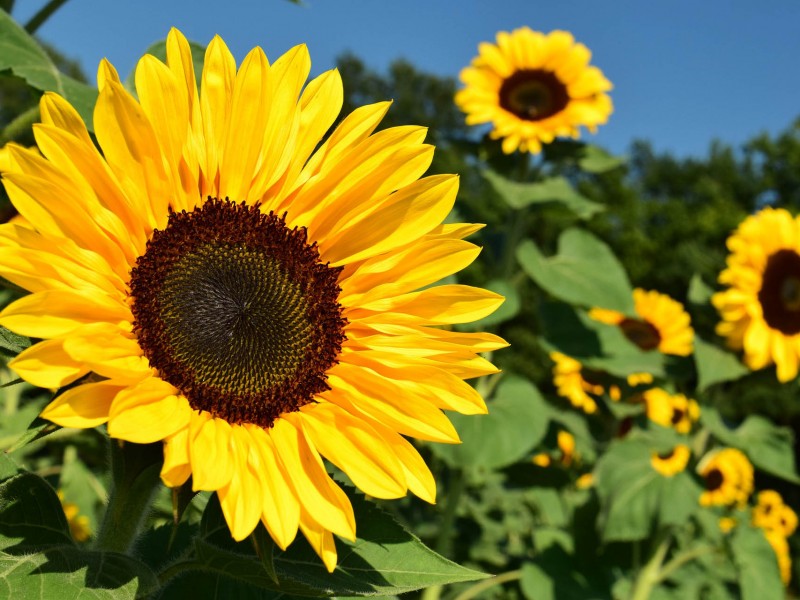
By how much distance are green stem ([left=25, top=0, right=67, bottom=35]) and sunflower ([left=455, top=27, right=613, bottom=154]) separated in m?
1.96

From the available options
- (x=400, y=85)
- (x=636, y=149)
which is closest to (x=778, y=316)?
(x=400, y=85)

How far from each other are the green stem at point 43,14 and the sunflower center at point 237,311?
1062mm

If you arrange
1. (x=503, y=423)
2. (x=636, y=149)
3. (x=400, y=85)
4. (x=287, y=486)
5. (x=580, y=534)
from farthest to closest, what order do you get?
(x=636, y=149) → (x=400, y=85) → (x=580, y=534) → (x=503, y=423) → (x=287, y=486)

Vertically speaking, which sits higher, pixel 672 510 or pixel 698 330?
pixel 698 330

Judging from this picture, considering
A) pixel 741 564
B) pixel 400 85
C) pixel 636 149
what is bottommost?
pixel 741 564

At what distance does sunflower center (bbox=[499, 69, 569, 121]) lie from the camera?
374 centimetres

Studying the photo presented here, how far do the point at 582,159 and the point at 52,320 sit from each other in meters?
3.14

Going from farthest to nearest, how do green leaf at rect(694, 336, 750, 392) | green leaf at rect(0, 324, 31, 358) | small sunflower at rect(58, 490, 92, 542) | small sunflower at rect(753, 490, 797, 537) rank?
1. small sunflower at rect(753, 490, 797, 537)
2. green leaf at rect(694, 336, 750, 392)
3. small sunflower at rect(58, 490, 92, 542)
4. green leaf at rect(0, 324, 31, 358)

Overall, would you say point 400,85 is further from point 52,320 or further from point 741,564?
point 52,320

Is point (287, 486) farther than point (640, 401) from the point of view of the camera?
No

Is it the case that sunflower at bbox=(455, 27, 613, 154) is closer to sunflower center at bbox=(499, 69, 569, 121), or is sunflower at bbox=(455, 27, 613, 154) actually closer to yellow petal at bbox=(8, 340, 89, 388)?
sunflower center at bbox=(499, 69, 569, 121)

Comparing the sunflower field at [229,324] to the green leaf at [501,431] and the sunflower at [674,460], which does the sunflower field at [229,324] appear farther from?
the sunflower at [674,460]

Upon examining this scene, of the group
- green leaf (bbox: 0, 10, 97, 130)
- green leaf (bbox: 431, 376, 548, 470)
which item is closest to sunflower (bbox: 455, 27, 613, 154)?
green leaf (bbox: 431, 376, 548, 470)

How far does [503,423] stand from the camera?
343 centimetres
